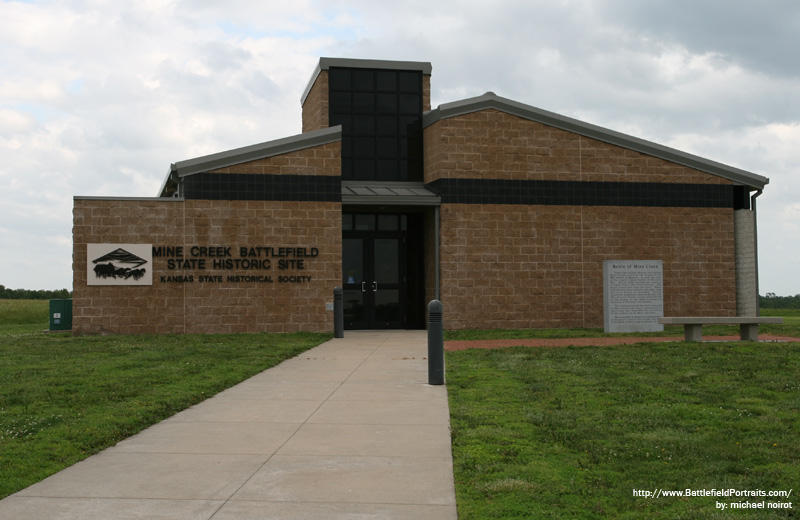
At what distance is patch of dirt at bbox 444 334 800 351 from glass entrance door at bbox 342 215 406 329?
16.6 ft

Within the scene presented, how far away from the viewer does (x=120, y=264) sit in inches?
797

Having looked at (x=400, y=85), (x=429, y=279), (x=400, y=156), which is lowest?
(x=429, y=279)

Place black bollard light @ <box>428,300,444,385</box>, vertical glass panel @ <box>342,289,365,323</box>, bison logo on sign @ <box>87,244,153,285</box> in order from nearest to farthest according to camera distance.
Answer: black bollard light @ <box>428,300,444,385</box>
bison logo on sign @ <box>87,244,153,285</box>
vertical glass panel @ <box>342,289,365,323</box>

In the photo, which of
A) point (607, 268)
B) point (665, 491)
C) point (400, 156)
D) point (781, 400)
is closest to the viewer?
point (665, 491)

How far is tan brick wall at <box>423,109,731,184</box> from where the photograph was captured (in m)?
22.0

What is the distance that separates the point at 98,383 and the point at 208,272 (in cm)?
995

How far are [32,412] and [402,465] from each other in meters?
4.63

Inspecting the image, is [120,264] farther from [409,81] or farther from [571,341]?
[571,341]

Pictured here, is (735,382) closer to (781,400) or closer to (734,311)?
(781,400)

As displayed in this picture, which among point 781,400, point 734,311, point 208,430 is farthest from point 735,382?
point 734,311

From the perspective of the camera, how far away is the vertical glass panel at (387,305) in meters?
23.1

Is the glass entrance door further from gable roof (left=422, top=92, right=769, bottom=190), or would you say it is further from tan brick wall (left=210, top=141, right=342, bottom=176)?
gable roof (left=422, top=92, right=769, bottom=190)

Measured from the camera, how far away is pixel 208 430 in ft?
26.0

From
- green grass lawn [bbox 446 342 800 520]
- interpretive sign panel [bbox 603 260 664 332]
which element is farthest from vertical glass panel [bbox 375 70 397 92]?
green grass lawn [bbox 446 342 800 520]
